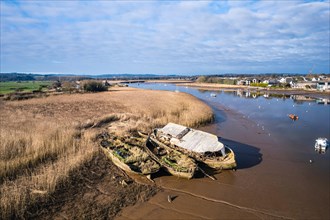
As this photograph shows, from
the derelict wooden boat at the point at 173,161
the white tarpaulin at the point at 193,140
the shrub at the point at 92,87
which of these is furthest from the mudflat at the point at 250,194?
the shrub at the point at 92,87

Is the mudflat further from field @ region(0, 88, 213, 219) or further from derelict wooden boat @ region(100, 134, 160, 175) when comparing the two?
field @ region(0, 88, 213, 219)

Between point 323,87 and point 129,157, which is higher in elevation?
point 323,87

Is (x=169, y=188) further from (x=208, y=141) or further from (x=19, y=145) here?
(x=19, y=145)

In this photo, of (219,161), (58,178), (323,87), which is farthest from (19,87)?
(323,87)

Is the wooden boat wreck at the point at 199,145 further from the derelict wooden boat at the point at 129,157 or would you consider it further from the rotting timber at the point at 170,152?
the derelict wooden boat at the point at 129,157

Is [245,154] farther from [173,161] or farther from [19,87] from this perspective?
[19,87]
